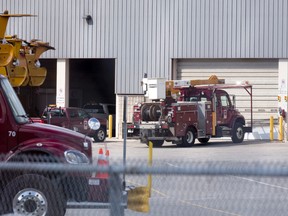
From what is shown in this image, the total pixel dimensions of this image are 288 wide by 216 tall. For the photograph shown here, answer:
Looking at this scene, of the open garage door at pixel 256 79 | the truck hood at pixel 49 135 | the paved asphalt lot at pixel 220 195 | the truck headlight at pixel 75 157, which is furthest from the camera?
the open garage door at pixel 256 79

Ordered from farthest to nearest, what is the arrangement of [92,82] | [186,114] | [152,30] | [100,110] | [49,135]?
[92,82], [100,110], [152,30], [186,114], [49,135]

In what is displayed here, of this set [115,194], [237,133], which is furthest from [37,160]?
[237,133]

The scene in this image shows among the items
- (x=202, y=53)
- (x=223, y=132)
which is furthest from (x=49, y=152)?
(x=202, y=53)

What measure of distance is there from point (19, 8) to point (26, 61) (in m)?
21.4

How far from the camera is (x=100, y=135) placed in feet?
113

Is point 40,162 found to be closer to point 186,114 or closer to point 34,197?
point 34,197

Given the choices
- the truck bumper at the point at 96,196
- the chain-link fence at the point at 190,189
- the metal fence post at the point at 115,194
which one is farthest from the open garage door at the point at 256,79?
the metal fence post at the point at 115,194

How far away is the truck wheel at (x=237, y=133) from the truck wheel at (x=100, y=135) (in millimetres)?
5811

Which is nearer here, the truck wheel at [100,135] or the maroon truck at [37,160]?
the maroon truck at [37,160]

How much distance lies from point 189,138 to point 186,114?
1.09 meters

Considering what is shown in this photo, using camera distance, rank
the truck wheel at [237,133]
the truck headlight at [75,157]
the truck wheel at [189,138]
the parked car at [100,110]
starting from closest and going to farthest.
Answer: the truck headlight at [75,157] → the truck wheel at [189,138] → the truck wheel at [237,133] → the parked car at [100,110]

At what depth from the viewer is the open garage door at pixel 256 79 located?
123 ft

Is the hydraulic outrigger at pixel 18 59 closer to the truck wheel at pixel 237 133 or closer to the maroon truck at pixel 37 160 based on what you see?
the maroon truck at pixel 37 160

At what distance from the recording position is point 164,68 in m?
38.1
